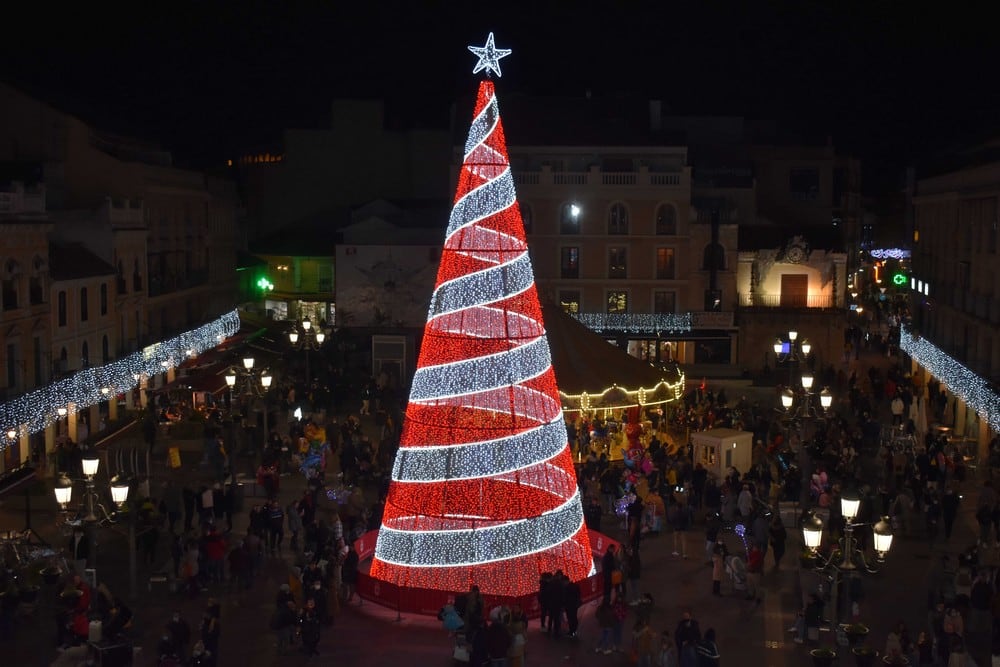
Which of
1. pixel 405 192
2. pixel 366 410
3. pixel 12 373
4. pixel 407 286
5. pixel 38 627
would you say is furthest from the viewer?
pixel 405 192

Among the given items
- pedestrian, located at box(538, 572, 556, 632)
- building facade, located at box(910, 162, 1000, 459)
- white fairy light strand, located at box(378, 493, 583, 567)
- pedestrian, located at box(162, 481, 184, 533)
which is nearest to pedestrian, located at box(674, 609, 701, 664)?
pedestrian, located at box(538, 572, 556, 632)

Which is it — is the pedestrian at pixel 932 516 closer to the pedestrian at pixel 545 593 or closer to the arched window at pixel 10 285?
the pedestrian at pixel 545 593

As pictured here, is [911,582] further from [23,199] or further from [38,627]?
[23,199]

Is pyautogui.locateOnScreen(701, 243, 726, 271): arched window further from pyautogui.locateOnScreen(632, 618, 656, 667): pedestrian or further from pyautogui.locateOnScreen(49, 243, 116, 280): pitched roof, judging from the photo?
pyautogui.locateOnScreen(632, 618, 656, 667): pedestrian

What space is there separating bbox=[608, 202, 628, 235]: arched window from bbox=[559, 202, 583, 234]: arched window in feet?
3.80

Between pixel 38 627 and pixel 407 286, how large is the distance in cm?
3399

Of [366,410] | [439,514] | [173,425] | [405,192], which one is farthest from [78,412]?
[405,192]

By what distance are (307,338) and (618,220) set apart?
15291mm

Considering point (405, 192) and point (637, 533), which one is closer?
point (637, 533)

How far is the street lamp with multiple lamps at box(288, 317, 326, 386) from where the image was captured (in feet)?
134

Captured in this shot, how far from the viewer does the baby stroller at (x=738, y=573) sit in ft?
77.5

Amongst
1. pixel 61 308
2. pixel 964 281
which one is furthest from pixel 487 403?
pixel 964 281

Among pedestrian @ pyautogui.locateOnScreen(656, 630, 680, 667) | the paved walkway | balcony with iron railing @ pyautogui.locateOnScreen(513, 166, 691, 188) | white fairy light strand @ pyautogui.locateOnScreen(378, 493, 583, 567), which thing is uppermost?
balcony with iron railing @ pyautogui.locateOnScreen(513, 166, 691, 188)

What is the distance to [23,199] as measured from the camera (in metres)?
34.3
